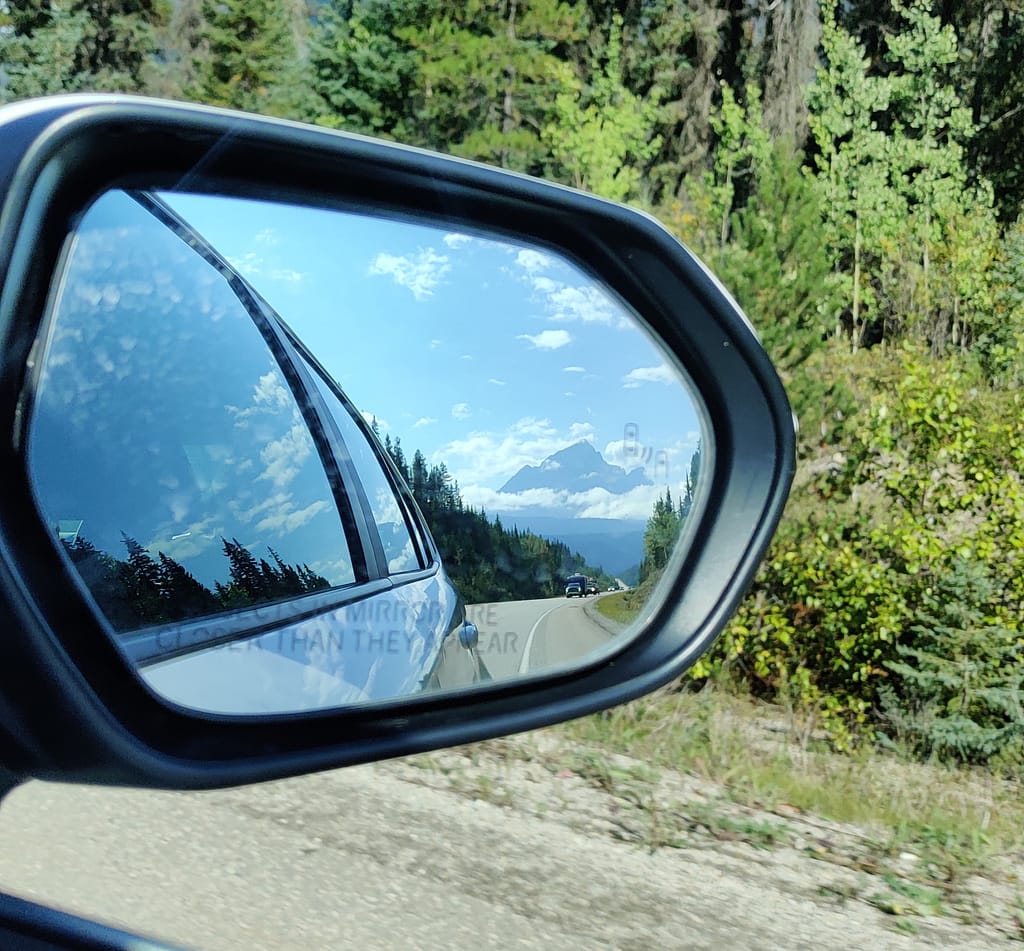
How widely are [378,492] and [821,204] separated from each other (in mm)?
24985

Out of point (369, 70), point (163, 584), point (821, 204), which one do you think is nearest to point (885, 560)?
point (163, 584)

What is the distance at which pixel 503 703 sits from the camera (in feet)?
5.47

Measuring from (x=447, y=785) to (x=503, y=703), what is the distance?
2.72 meters

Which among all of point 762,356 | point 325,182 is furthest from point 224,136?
point 762,356

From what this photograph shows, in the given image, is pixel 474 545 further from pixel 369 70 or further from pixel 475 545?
pixel 369 70

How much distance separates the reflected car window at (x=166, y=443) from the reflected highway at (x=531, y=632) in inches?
9.9

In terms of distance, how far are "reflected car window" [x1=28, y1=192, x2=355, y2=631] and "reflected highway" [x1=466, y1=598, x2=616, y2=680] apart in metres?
0.25

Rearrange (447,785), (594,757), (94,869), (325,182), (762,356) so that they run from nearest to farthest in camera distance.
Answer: (325,182)
(762,356)
(94,869)
(447,785)
(594,757)

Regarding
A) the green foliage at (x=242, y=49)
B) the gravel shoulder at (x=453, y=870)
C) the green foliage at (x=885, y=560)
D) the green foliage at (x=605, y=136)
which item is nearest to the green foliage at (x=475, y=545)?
the gravel shoulder at (x=453, y=870)

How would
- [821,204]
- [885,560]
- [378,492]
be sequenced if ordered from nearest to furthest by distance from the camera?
[378,492] < [885,560] < [821,204]

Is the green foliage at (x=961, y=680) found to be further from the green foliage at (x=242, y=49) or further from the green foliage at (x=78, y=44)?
the green foliage at (x=242, y=49)

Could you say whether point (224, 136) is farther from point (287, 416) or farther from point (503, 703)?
point (503, 703)

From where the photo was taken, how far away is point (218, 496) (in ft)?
4.58

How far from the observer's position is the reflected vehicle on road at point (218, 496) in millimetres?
1175
